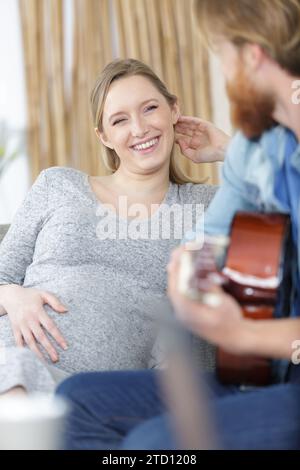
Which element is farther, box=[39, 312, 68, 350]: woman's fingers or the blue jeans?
box=[39, 312, 68, 350]: woman's fingers

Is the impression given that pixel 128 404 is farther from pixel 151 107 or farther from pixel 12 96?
pixel 12 96

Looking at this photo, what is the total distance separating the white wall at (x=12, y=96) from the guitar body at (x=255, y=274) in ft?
6.71

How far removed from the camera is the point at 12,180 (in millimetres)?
3004

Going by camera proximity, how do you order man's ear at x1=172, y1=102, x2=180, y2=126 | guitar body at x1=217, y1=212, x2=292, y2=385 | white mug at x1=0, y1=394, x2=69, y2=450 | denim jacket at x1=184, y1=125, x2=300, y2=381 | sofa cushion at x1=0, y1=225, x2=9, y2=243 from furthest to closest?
sofa cushion at x1=0, y1=225, x2=9, y2=243, man's ear at x1=172, y1=102, x2=180, y2=126, denim jacket at x1=184, y1=125, x2=300, y2=381, guitar body at x1=217, y1=212, x2=292, y2=385, white mug at x1=0, y1=394, x2=69, y2=450

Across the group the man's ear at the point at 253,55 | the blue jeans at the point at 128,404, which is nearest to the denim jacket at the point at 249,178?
the man's ear at the point at 253,55

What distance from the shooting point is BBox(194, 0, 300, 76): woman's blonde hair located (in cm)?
101

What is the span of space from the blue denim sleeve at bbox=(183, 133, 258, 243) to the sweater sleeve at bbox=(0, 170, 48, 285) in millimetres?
537

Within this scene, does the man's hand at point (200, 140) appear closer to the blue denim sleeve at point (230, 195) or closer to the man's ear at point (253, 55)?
the blue denim sleeve at point (230, 195)

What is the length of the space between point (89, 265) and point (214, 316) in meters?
0.72

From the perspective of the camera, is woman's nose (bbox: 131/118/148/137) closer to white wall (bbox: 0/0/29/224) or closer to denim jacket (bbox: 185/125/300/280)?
denim jacket (bbox: 185/125/300/280)

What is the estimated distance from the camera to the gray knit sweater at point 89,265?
4.75 ft

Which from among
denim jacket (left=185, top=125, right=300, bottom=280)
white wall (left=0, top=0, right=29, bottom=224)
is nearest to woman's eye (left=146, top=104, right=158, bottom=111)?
denim jacket (left=185, top=125, right=300, bottom=280)
